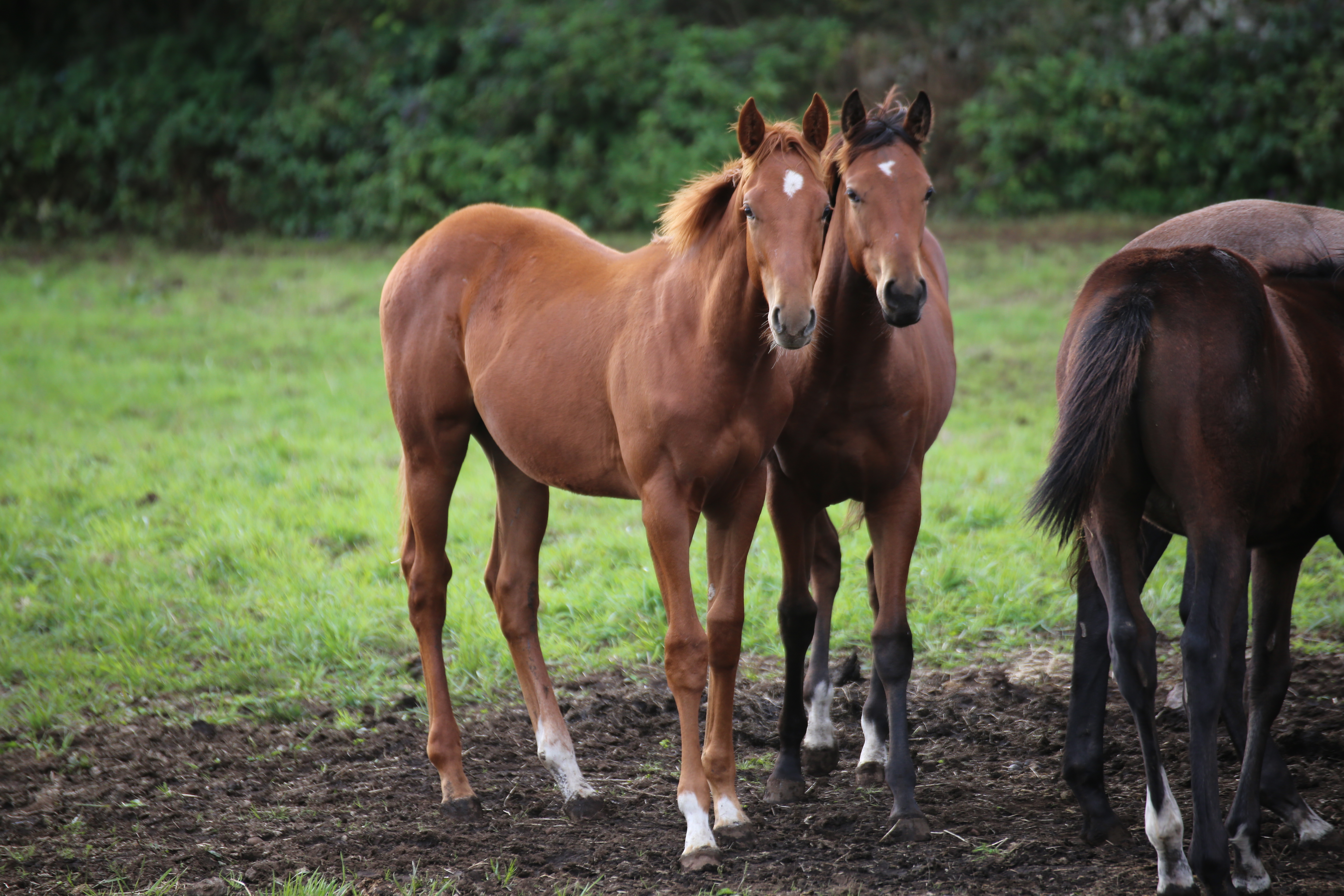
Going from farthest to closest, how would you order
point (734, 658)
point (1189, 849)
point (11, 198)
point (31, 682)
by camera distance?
point (11, 198) < point (31, 682) < point (734, 658) < point (1189, 849)

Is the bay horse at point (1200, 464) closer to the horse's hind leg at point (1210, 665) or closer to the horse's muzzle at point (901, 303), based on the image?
the horse's hind leg at point (1210, 665)

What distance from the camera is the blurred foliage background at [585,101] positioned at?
12.7m

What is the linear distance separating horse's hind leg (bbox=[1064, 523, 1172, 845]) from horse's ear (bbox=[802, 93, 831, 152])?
59.3 inches

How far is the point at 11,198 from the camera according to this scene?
15.8 meters

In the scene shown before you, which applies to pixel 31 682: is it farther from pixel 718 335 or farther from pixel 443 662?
pixel 718 335

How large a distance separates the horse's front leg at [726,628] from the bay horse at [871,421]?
0.30 meters

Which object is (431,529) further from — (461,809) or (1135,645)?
(1135,645)

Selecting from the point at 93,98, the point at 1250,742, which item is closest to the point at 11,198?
the point at 93,98

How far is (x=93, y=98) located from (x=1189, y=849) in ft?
55.4

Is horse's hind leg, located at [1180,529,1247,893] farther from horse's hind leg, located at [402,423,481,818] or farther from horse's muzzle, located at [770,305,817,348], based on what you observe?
horse's hind leg, located at [402,423,481,818]

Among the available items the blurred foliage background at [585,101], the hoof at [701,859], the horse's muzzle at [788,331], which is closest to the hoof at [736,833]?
the hoof at [701,859]

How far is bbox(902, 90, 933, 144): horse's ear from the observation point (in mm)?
3619

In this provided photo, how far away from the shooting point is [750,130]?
3.29 m

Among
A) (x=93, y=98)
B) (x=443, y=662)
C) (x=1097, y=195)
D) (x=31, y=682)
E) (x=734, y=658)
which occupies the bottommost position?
(x=31, y=682)
